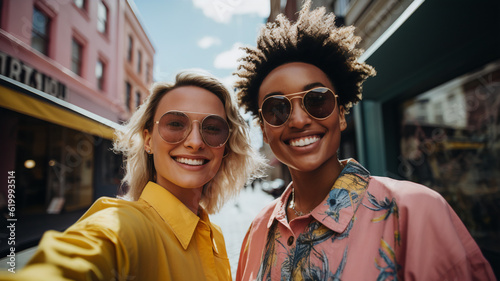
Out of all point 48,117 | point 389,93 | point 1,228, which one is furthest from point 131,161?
point 389,93

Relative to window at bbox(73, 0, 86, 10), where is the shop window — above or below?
below

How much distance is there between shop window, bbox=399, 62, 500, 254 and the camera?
9.84 feet

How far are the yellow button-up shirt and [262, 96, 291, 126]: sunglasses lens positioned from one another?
764 millimetres

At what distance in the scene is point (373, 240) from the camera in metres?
0.96

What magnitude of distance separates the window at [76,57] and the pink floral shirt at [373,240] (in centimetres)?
989

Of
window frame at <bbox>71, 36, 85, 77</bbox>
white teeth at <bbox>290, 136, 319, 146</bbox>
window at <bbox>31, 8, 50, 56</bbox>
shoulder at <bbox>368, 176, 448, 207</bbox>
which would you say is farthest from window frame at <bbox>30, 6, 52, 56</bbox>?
shoulder at <bbox>368, 176, 448, 207</bbox>

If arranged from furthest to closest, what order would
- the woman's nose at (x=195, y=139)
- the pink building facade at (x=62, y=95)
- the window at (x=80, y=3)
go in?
the window at (x=80, y=3)
the pink building facade at (x=62, y=95)
the woman's nose at (x=195, y=139)

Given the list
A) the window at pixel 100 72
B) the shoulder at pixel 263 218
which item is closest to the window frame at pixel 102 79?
the window at pixel 100 72

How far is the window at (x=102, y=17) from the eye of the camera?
262 inches

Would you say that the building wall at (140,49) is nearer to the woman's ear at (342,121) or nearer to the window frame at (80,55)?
the window frame at (80,55)

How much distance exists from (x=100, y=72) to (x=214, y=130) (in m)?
10.4

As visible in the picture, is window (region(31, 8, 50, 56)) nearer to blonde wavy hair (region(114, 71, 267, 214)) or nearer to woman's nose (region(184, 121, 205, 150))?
blonde wavy hair (region(114, 71, 267, 214))

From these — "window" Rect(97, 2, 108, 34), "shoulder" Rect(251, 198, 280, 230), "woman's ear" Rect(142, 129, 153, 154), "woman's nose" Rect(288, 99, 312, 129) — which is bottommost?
"shoulder" Rect(251, 198, 280, 230)

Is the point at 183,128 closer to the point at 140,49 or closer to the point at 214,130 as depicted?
the point at 214,130
